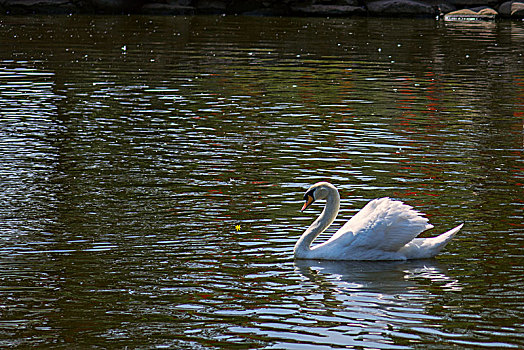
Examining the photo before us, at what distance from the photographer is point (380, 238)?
11852 mm

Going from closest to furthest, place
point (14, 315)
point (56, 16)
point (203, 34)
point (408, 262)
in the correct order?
point (14, 315) < point (408, 262) < point (203, 34) < point (56, 16)

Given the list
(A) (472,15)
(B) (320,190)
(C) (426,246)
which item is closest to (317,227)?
(B) (320,190)

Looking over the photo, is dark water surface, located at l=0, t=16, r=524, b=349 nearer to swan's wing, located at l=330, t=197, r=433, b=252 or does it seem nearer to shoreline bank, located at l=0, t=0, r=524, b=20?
swan's wing, located at l=330, t=197, r=433, b=252

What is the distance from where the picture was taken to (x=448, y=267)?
1160 cm

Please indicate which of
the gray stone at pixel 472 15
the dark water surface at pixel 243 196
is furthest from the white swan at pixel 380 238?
the gray stone at pixel 472 15

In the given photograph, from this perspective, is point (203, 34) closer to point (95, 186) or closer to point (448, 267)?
point (95, 186)

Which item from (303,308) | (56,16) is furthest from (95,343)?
(56,16)

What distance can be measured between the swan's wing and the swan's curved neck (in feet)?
1.23

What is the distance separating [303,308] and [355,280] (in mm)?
1305

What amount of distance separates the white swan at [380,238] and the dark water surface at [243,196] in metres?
0.19

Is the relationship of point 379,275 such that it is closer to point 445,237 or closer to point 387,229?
point 387,229

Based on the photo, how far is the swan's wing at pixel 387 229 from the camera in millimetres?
11828

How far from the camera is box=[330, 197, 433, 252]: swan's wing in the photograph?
1183cm

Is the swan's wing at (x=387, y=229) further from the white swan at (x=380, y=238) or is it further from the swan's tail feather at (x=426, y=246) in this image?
the swan's tail feather at (x=426, y=246)
